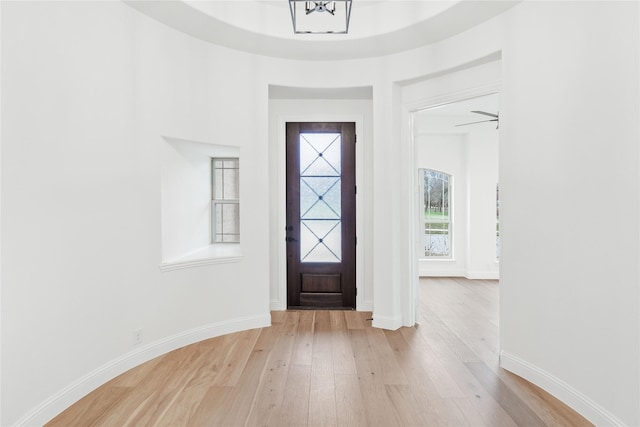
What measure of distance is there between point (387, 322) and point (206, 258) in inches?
77.2

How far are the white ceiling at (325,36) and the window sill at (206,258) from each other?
6.80ft

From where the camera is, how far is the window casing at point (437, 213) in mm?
6480

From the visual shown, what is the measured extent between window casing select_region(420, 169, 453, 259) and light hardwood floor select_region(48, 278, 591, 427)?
9.97ft

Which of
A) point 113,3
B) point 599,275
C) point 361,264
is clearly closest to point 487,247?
point 361,264

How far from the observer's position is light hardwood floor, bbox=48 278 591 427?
2.07m

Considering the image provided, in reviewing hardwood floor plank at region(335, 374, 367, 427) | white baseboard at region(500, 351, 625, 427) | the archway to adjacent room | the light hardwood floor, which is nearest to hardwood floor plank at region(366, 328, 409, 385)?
the light hardwood floor

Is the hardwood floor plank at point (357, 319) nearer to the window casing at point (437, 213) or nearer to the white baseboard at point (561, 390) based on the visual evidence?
the white baseboard at point (561, 390)

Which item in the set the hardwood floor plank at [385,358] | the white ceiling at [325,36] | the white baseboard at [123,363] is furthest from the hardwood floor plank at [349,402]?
the white ceiling at [325,36]

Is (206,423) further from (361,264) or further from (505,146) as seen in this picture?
(505,146)

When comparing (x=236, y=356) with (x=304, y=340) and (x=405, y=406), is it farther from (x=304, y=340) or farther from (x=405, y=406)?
(x=405, y=406)

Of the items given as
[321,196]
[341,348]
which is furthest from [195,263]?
[321,196]

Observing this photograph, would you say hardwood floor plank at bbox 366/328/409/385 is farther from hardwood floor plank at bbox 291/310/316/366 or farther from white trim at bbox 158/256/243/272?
white trim at bbox 158/256/243/272

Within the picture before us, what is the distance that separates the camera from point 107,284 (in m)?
2.52

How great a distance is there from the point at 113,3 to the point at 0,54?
3.56 feet
